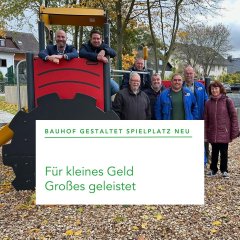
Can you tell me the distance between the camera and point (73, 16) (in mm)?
6191

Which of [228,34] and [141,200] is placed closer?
[141,200]

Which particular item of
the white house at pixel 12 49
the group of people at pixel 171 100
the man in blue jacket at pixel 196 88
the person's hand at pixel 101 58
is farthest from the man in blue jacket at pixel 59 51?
the white house at pixel 12 49

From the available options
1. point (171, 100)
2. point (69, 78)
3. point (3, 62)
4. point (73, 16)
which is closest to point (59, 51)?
point (69, 78)

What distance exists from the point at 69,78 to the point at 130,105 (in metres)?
0.92

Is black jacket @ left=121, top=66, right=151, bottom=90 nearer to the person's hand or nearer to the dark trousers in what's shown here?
the person's hand

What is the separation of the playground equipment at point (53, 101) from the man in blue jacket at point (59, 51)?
4.4 inches

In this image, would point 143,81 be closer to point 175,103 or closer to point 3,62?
point 175,103

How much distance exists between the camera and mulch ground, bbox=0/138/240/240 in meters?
3.91

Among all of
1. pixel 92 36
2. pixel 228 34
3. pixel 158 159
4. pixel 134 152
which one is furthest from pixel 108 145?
pixel 228 34

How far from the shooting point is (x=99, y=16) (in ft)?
20.4

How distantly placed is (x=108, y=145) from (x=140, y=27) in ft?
44.2

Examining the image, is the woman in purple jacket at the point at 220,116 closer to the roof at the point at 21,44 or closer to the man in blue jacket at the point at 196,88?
the man in blue jacket at the point at 196,88

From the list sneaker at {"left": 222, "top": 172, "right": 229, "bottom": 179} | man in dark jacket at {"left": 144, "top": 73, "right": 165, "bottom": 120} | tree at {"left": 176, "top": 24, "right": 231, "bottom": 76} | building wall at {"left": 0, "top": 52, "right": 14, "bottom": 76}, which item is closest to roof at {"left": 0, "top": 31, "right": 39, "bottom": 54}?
building wall at {"left": 0, "top": 52, "right": 14, "bottom": 76}

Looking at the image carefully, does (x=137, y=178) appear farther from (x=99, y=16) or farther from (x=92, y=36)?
(x=99, y=16)
